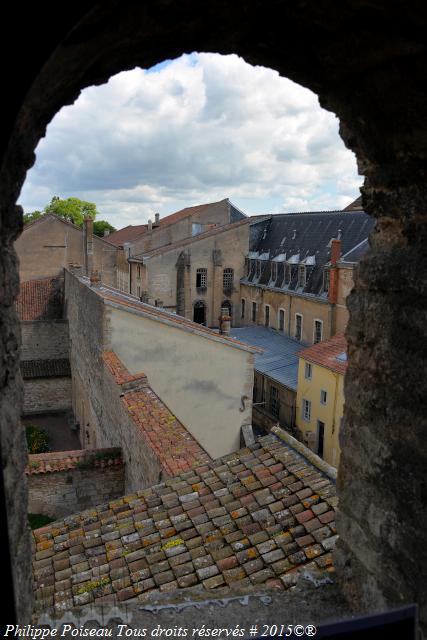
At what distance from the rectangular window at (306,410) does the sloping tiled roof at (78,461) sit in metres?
11.1

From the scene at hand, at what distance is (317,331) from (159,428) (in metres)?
19.2

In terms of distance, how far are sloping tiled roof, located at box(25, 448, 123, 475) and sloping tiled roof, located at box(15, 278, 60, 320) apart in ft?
54.4

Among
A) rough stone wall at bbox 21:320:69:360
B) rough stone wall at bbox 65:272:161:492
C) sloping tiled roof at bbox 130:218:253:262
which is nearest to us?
rough stone wall at bbox 65:272:161:492

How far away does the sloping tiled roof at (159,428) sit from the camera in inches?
282

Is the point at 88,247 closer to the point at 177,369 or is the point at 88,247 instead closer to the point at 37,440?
the point at 37,440

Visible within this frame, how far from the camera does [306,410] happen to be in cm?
2047

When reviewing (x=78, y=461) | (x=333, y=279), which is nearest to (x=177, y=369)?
(x=78, y=461)

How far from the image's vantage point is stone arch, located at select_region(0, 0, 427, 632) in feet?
6.05

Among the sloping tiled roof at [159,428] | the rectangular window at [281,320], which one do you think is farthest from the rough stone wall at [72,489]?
the rectangular window at [281,320]

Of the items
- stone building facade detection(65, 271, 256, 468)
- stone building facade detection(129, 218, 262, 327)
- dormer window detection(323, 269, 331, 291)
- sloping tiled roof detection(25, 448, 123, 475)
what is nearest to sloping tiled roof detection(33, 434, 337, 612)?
sloping tiled roof detection(25, 448, 123, 475)

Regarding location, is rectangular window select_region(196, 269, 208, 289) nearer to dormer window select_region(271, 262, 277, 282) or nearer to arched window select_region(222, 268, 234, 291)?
arched window select_region(222, 268, 234, 291)

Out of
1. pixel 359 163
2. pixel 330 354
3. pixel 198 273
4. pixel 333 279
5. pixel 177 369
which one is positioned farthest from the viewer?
pixel 198 273

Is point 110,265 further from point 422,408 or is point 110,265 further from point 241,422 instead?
point 422,408

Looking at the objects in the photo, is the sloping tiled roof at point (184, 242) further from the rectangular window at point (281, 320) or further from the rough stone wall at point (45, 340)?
the rough stone wall at point (45, 340)
